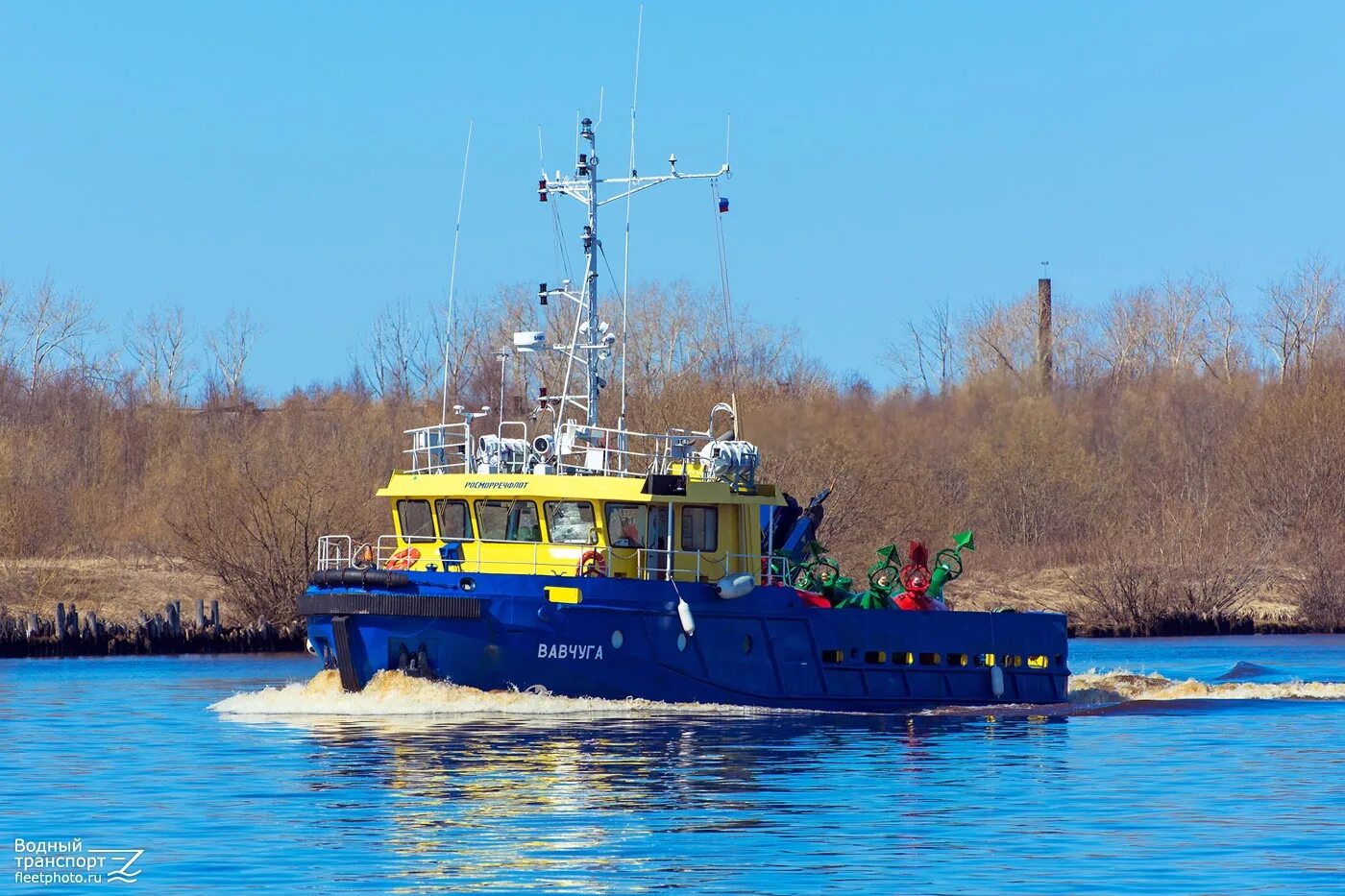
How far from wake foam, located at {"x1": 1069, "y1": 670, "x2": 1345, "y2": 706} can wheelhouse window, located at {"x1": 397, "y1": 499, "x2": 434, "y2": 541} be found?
11.6 metres

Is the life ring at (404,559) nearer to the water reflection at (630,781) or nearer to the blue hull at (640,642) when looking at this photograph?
the blue hull at (640,642)

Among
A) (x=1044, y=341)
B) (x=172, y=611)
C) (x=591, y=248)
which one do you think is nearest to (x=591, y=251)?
(x=591, y=248)

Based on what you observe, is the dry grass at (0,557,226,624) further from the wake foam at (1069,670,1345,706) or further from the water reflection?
the water reflection

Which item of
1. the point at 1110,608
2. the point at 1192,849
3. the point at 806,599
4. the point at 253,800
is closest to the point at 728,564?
the point at 806,599

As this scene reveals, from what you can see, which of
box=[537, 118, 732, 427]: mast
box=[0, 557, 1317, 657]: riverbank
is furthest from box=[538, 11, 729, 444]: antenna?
box=[0, 557, 1317, 657]: riverbank

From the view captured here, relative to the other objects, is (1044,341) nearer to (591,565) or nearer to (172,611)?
(172,611)

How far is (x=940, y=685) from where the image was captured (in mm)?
31312

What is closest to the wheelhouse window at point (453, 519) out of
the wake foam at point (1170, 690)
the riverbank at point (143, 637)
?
the wake foam at point (1170, 690)

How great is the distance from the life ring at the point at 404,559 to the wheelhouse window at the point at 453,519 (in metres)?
0.47

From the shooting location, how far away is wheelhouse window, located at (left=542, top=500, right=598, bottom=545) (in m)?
28.6

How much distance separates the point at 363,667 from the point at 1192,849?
512 inches

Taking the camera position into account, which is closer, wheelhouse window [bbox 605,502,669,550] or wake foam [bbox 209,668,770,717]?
wake foam [bbox 209,668,770,717]

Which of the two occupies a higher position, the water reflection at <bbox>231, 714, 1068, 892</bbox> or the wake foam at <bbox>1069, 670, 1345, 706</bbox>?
the wake foam at <bbox>1069, 670, 1345, 706</bbox>

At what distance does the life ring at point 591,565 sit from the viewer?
91.5 feet
